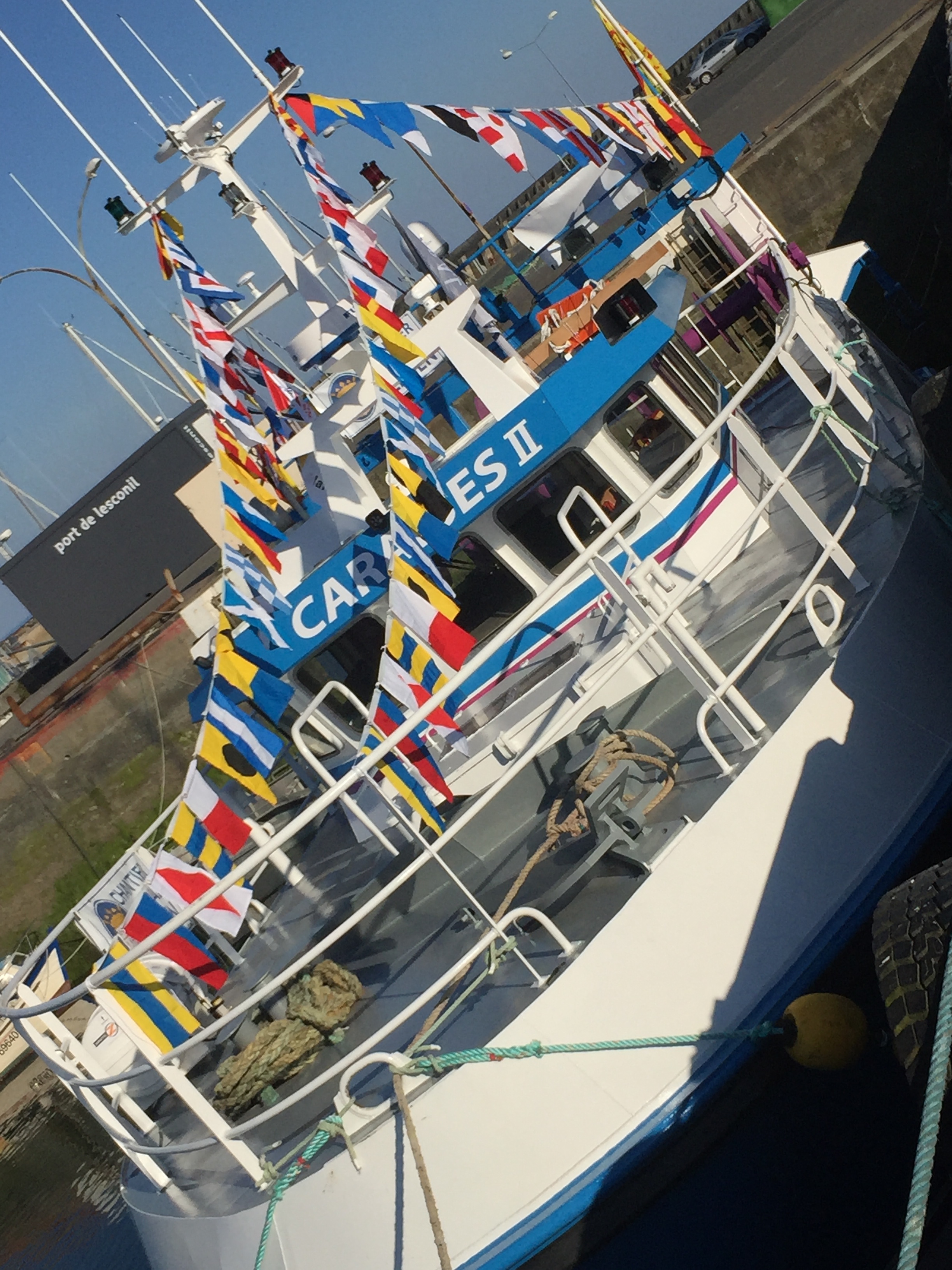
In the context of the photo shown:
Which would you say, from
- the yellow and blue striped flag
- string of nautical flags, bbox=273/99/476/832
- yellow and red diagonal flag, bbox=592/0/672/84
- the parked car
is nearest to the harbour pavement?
the parked car

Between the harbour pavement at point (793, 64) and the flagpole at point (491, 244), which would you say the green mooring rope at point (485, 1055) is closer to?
the flagpole at point (491, 244)

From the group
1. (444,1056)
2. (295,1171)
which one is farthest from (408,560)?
(295,1171)

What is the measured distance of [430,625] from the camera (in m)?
5.68

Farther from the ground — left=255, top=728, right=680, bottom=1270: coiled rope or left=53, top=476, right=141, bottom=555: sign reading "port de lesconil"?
left=53, top=476, right=141, bottom=555: sign reading "port de lesconil"

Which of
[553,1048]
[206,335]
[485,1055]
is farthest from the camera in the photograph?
[206,335]

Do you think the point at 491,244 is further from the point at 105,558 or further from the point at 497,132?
the point at 105,558

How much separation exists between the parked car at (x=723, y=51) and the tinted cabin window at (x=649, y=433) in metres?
24.1

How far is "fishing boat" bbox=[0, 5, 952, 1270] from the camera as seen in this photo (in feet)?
16.1

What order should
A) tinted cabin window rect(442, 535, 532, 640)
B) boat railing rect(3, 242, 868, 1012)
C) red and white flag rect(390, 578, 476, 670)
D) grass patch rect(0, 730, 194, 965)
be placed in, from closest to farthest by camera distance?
boat railing rect(3, 242, 868, 1012), red and white flag rect(390, 578, 476, 670), tinted cabin window rect(442, 535, 532, 640), grass patch rect(0, 730, 194, 965)

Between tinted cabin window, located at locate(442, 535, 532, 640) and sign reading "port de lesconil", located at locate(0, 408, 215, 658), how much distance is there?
64.7ft

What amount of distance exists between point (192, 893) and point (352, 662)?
2376 millimetres

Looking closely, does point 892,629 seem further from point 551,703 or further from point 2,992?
point 2,992

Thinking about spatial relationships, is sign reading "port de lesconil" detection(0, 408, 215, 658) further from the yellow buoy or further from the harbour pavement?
the yellow buoy

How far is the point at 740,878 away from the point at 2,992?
3773 mm
